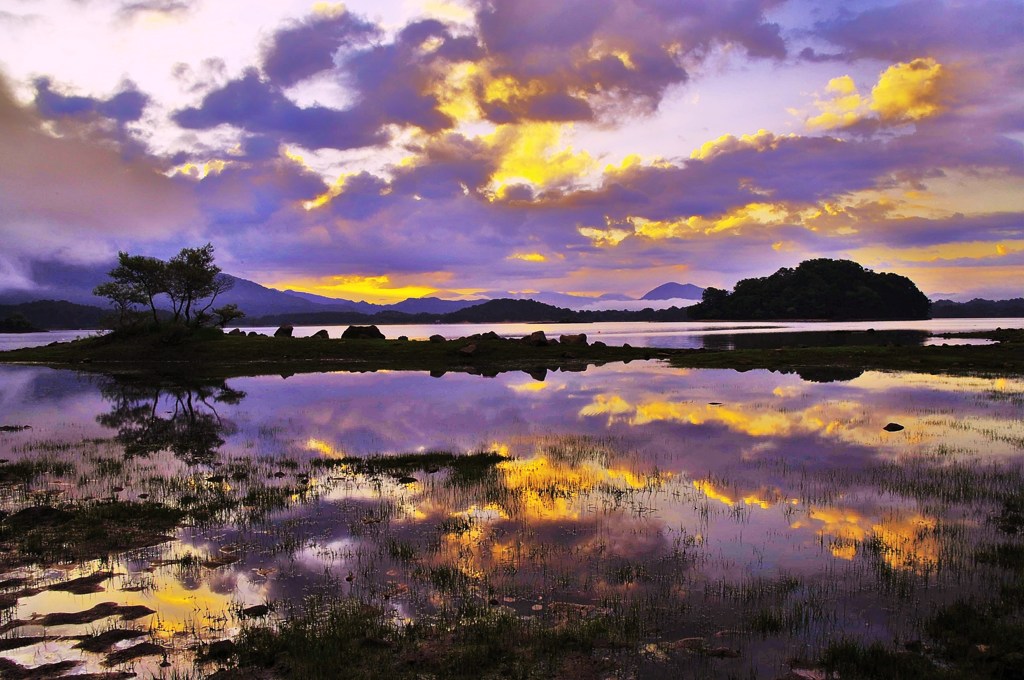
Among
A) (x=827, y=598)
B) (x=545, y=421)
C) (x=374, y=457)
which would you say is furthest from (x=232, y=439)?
(x=827, y=598)

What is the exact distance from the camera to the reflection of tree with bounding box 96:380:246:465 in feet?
95.0

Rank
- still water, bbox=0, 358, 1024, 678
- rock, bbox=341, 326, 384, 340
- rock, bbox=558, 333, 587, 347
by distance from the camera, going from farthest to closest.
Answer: rock, bbox=341, 326, 384, 340
rock, bbox=558, 333, 587, 347
still water, bbox=0, 358, 1024, 678

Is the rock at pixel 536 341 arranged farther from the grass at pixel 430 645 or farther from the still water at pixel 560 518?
the grass at pixel 430 645

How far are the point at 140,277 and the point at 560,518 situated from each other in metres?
100

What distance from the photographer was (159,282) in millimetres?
95188

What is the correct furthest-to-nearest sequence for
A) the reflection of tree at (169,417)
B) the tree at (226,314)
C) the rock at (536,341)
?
the tree at (226,314) → the rock at (536,341) → the reflection of tree at (169,417)

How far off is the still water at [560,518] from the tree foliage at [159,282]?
203ft

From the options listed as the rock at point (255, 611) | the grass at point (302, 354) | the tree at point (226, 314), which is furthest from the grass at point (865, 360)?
the tree at point (226, 314)

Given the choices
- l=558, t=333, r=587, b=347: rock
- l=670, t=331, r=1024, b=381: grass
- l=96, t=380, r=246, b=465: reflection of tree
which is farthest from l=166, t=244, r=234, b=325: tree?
l=670, t=331, r=1024, b=381: grass

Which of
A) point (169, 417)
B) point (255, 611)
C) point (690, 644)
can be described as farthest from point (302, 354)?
point (690, 644)

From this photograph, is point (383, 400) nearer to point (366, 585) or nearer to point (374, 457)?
point (374, 457)

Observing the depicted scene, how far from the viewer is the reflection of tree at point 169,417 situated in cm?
2895

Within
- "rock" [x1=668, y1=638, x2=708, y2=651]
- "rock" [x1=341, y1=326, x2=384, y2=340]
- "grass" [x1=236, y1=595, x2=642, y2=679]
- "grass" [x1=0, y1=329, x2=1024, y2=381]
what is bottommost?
"rock" [x1=668, y1=638, x2=708, y2=651]

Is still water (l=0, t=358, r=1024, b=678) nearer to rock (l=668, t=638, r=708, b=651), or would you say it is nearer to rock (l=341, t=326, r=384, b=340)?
rock (l=668, t=638, r=708, b=651)
